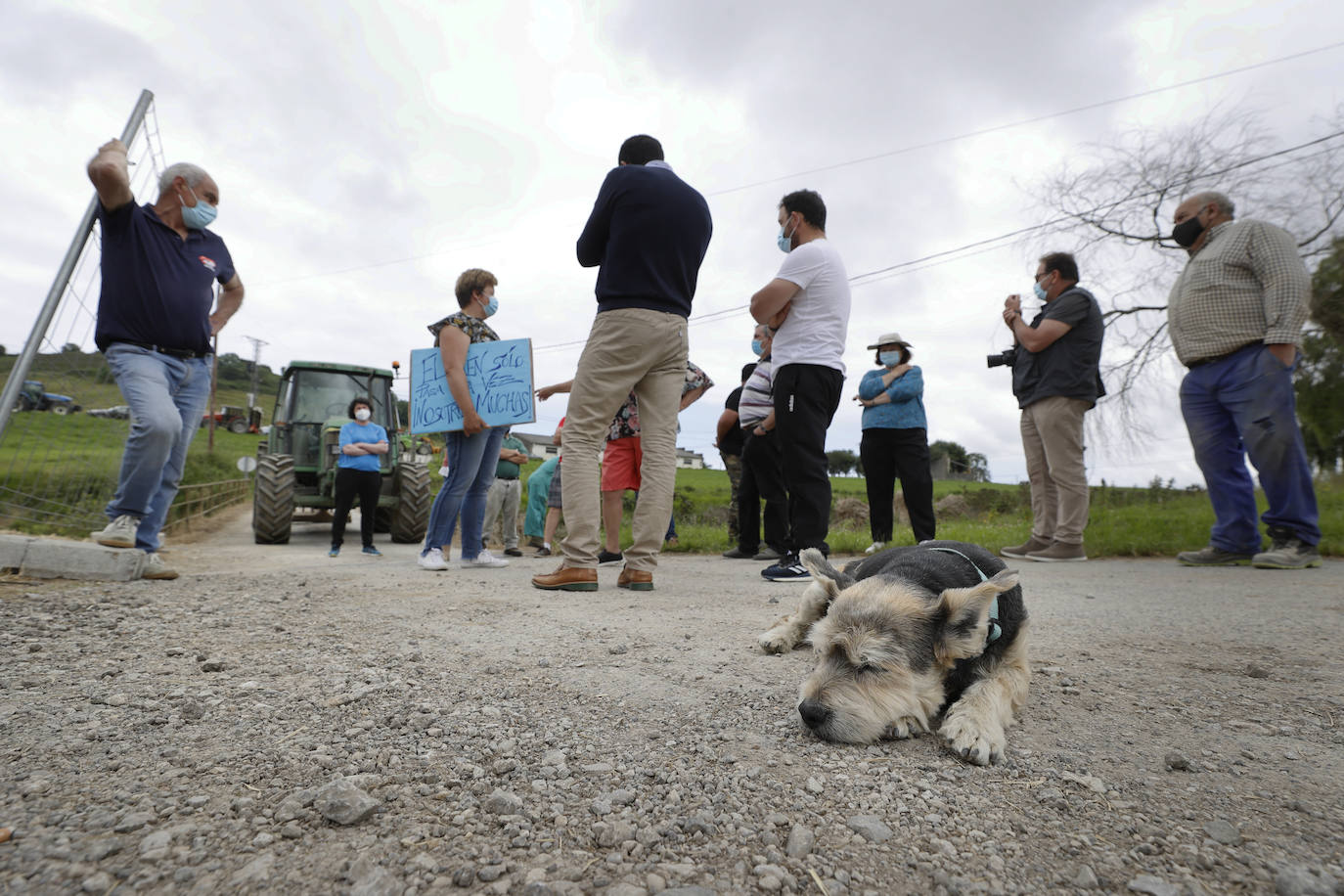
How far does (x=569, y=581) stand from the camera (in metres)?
4.07

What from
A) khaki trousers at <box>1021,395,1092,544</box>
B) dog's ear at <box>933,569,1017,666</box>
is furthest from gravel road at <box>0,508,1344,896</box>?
khaki trousers at <box>1021,395,1092,544</box>

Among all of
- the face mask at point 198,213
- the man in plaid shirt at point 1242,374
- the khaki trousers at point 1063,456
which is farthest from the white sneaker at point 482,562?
the man in plaid shirt at point 1242,374

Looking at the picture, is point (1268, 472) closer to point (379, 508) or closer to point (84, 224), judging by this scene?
point (84, 224)

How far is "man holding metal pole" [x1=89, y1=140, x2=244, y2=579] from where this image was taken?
3.92m

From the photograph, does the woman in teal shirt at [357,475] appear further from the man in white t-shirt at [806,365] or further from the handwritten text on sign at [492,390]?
the man in white t-shirt at [806,365]

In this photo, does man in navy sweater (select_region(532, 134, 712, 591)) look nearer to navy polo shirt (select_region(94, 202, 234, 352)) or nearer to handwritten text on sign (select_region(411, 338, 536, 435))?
handwritten text on sign (select_region(411, 338, 536, 435))

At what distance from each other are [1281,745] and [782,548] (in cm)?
480

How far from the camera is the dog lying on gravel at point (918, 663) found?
1.79 metres

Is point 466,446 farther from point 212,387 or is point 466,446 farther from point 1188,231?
point 212,387

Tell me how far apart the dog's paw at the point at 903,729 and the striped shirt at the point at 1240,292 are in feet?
16.2

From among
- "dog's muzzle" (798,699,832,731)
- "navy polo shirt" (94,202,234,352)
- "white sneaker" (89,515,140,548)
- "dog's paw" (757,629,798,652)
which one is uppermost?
"navy polo shirt" (94,202,234,352)

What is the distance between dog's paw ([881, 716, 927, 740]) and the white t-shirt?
2984 mm

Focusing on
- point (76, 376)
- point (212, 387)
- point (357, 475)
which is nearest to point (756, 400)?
point (357, 475)

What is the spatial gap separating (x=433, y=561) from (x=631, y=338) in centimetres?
265
